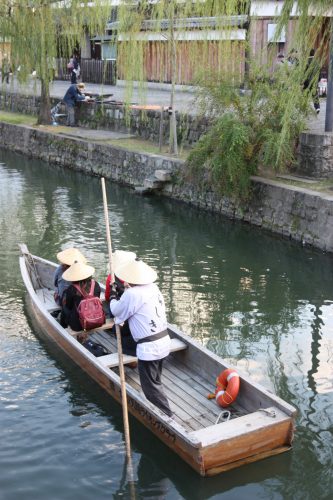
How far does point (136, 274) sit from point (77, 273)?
1.76 metres

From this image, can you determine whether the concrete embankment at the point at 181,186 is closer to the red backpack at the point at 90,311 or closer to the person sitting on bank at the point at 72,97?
the person sitting on bank at the point at 72,97

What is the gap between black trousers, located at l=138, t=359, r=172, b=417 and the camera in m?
6.46

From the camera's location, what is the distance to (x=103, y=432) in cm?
674

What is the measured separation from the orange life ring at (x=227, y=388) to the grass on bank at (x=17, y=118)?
18.0 meters

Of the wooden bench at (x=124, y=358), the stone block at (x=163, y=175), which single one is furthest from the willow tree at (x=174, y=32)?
the wooden bench at (x=124, y=358)

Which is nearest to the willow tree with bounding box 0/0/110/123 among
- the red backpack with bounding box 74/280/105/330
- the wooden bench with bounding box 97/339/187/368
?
the red backpack with bounding box 74/280/105/330

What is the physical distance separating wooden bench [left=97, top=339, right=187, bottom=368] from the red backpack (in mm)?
623

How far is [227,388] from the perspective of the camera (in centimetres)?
654

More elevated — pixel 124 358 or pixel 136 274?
pixel 136 274

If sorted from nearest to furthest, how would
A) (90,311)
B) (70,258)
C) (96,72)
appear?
(90,311) < (70,258) < (96,72)

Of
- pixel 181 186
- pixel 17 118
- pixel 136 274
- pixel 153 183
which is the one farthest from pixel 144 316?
pixel 17 118

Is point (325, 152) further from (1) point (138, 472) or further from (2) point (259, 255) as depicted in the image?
(1) point (138, 472)

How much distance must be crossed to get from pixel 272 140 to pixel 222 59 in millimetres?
3717

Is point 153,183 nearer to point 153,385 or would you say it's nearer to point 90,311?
point 90,311
